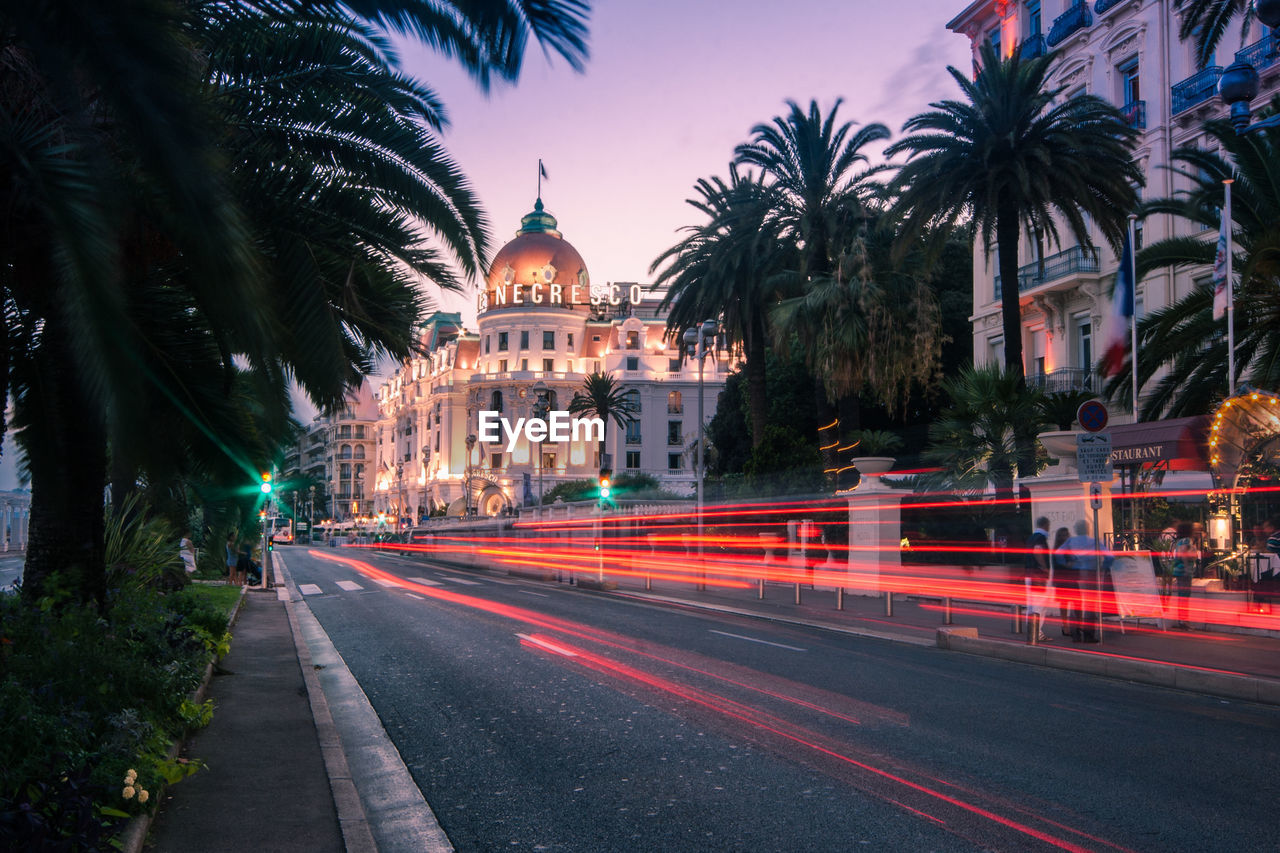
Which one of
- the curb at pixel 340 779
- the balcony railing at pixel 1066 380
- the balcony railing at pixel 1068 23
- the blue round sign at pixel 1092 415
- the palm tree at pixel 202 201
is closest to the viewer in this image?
the palm tree at pixel 202 201

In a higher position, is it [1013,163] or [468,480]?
[1013,163]

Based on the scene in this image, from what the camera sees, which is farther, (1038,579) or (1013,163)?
(1013,163)

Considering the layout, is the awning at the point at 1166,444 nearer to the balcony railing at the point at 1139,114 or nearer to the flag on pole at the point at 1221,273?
the flag on pole at the point at 1221,273

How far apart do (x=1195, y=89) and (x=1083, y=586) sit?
74.9 ft

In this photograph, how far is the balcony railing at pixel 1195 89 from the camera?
31875 millimetres

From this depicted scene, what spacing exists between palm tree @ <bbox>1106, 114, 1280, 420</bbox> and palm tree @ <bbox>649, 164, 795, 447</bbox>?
11.8 metres

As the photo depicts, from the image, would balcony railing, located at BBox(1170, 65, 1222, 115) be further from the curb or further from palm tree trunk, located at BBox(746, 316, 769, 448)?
the curb

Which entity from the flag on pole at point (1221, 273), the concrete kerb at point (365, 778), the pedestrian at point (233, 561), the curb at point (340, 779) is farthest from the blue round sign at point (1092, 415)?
the pedestrian at point (233, 561)

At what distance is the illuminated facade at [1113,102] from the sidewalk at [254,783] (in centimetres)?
2503

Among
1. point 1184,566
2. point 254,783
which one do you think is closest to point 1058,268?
point 1184,566

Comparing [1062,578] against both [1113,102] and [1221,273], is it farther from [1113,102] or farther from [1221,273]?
[1113,102]

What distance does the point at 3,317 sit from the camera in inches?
364

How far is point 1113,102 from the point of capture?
119ft

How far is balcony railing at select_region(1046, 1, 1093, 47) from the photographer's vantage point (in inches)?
1474
